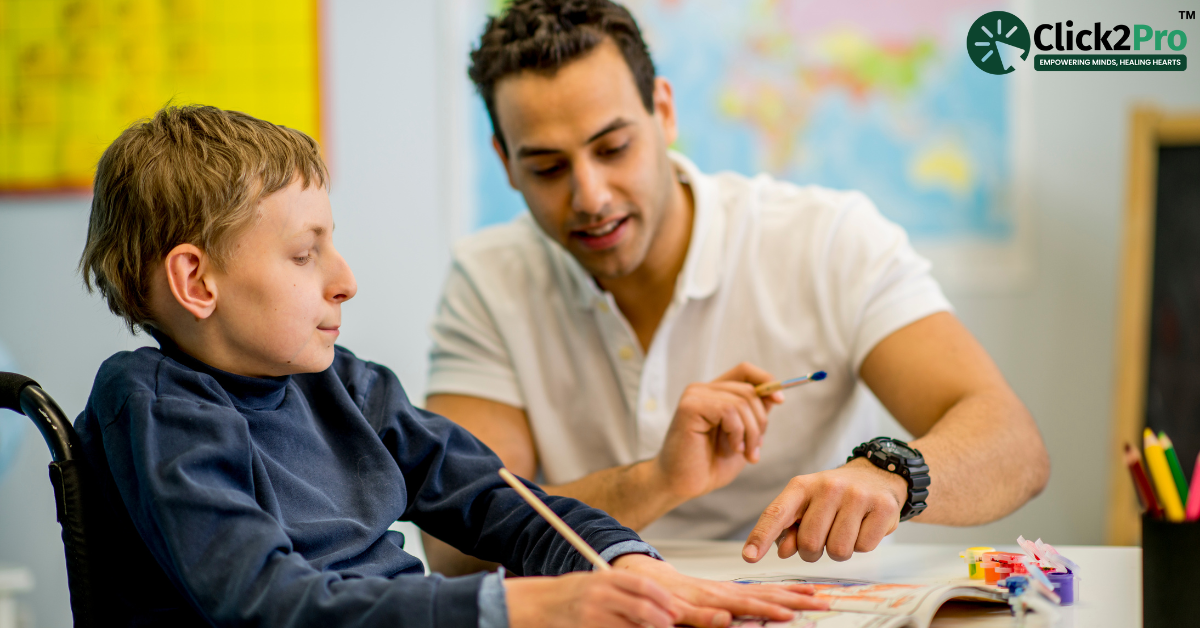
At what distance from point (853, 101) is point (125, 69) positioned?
6.59ft

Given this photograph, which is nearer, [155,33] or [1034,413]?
[1034,413]

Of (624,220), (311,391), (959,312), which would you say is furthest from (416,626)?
(959,312)

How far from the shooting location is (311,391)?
0.91 meters

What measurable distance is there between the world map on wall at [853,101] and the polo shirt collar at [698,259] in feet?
2.83

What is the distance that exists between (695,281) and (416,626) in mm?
933

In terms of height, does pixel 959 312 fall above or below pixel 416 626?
below

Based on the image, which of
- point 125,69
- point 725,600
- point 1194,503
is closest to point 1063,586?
point 1194,503

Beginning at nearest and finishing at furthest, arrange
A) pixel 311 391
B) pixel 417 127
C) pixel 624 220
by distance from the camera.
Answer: pixel 311 391
pixel 624 220
pixel 417 127

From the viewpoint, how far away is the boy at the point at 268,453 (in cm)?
65

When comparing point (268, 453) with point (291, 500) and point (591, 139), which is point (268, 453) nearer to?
point (291, 500)

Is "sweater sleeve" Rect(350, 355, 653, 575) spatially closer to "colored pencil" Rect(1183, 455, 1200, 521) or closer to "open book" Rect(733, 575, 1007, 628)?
"open book" Rect(733, 575, 1007, 628)

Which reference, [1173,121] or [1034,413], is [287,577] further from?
[1173,121]

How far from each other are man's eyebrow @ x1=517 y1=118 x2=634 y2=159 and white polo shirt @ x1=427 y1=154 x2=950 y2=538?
241mm

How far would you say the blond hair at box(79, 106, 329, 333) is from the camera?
2.58 feet
